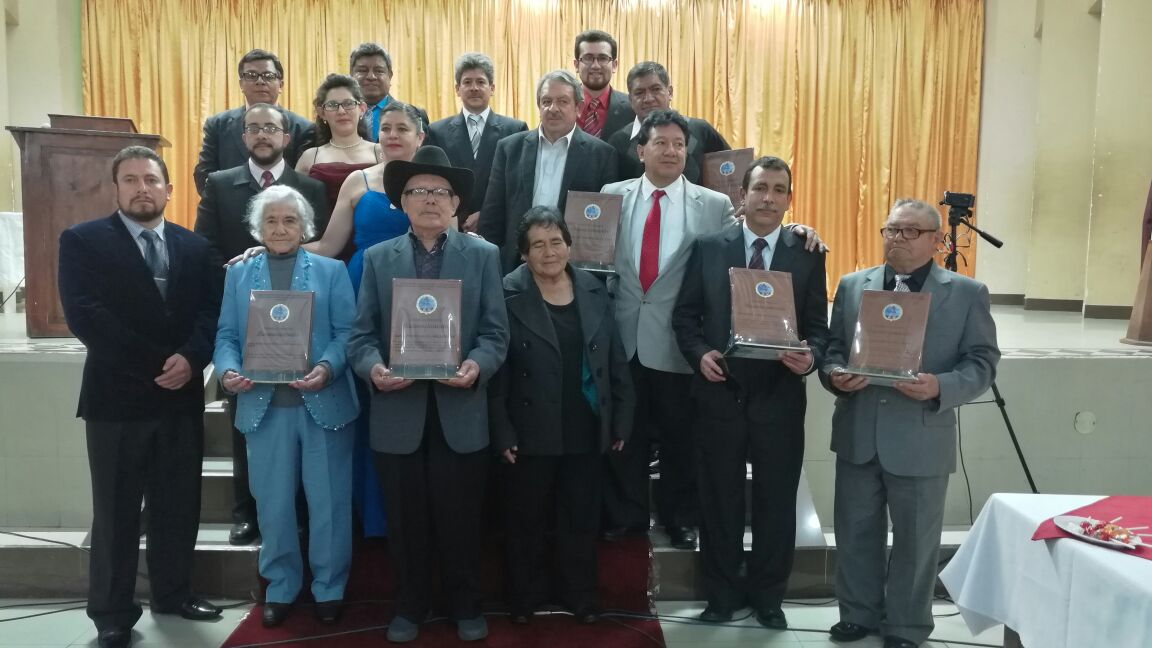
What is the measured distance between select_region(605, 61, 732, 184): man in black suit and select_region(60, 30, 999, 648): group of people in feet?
1.44

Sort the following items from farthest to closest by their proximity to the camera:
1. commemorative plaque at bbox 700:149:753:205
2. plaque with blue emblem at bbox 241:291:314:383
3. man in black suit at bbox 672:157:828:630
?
commemorative plaque at bbox 700:149:753:205 < man in black suit at bbox 672:157:828:630 < plaque with blue emblem at bbox 241:291:314:383

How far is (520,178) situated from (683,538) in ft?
5.62

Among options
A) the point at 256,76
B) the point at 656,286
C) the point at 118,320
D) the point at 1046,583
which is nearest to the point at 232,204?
the point at 118,320

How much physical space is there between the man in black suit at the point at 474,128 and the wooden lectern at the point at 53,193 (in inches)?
88.0

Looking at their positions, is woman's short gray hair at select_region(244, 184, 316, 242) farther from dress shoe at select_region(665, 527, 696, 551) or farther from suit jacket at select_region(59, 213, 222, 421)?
dress shoe at select_region(665, 527, 696, 551)

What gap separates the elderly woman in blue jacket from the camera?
3.18 meters

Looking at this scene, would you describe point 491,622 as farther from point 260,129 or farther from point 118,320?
point 260,129

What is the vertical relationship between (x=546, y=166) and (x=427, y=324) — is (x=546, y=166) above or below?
above

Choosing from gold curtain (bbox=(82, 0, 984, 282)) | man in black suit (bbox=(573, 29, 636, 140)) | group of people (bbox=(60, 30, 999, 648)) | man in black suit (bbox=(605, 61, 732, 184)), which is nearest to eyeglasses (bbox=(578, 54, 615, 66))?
man in black suit (bbox=(573, 29, 636, 140))

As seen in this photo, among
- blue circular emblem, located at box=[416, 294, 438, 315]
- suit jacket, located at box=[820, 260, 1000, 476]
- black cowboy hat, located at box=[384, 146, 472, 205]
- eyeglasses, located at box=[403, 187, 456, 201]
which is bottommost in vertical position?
suit jacket, located at box=[820, 260, 1000, 476]

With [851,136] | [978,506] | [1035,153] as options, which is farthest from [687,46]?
[978,506]

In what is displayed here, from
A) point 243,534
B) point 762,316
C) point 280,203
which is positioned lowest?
point 243,534

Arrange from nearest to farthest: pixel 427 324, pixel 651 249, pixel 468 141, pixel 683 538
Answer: pixel 427 324 < pixel 651 249 < pixel 683 538 < pixel 468 141

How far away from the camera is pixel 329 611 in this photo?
3312mm
